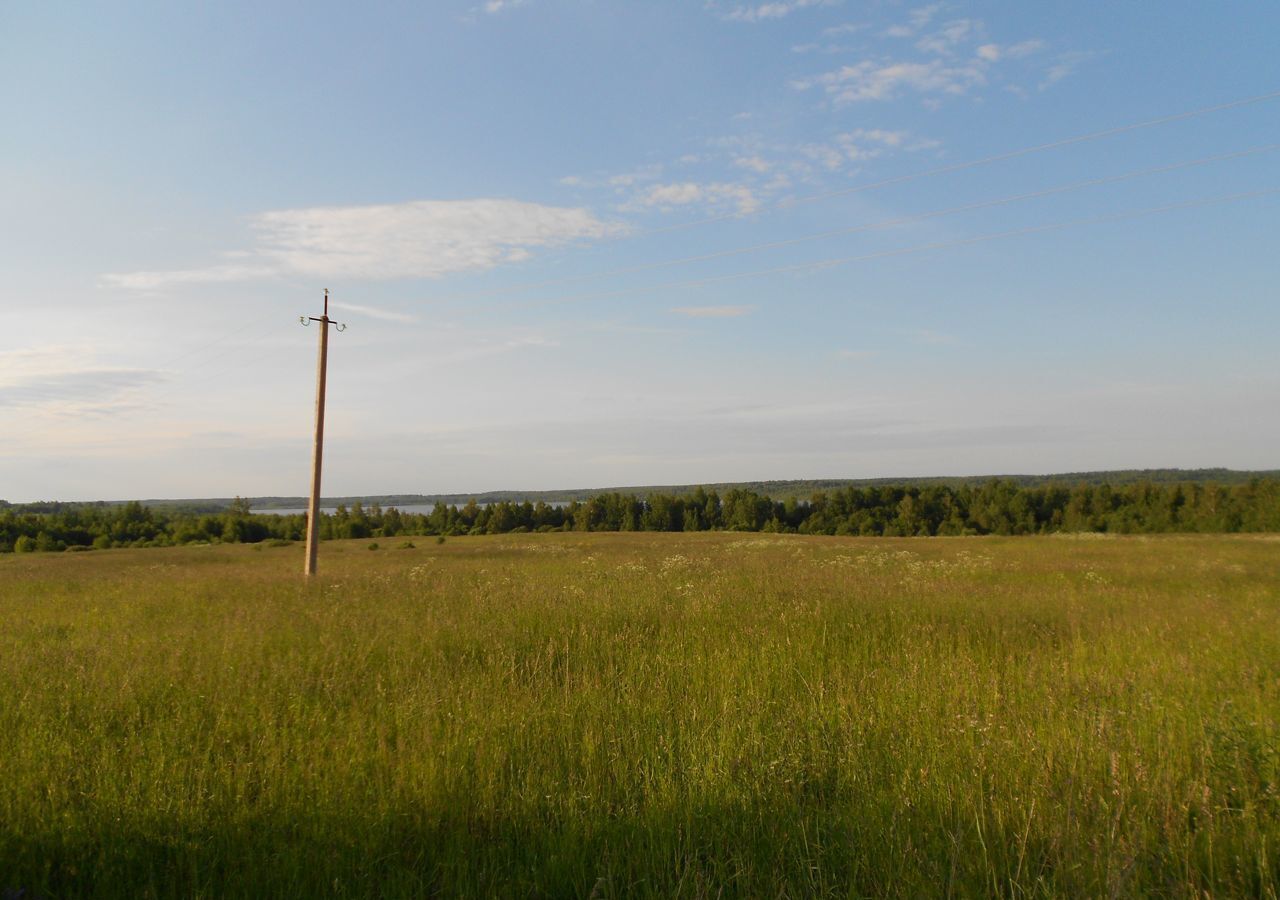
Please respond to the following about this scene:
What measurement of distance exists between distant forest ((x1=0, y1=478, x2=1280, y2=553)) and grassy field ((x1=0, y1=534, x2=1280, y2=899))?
175 feet

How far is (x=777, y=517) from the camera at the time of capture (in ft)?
270

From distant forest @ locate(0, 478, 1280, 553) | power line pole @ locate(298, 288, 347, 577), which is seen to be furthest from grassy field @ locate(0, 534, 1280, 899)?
distant forest @ locate(0, 478, 1280, 553)

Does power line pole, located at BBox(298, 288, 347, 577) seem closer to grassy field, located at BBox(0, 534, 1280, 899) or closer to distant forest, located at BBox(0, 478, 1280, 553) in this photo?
grassy field, located at BBox(0, 534, 1280, 899)

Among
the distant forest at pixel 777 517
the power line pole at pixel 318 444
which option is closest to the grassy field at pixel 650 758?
the power line pole at pixel 318 444

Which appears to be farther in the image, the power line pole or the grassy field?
the power line pole

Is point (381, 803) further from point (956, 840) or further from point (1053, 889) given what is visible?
point (1053, 889)

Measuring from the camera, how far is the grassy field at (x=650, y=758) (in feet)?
10.2

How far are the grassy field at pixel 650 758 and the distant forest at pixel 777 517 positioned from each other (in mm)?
53464

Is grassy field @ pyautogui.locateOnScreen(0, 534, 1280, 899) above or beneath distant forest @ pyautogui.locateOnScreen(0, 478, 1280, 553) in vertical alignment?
above

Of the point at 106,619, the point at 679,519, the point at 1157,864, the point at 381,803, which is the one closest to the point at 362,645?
the point at 381,803

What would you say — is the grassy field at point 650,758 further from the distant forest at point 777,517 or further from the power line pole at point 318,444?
the distant forest at point 777,517

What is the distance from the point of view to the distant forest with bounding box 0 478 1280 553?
58.2 meters

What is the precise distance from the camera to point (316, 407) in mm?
17703

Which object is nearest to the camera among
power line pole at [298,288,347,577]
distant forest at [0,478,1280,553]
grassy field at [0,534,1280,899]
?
grassy field at [0,534,1280,899]
